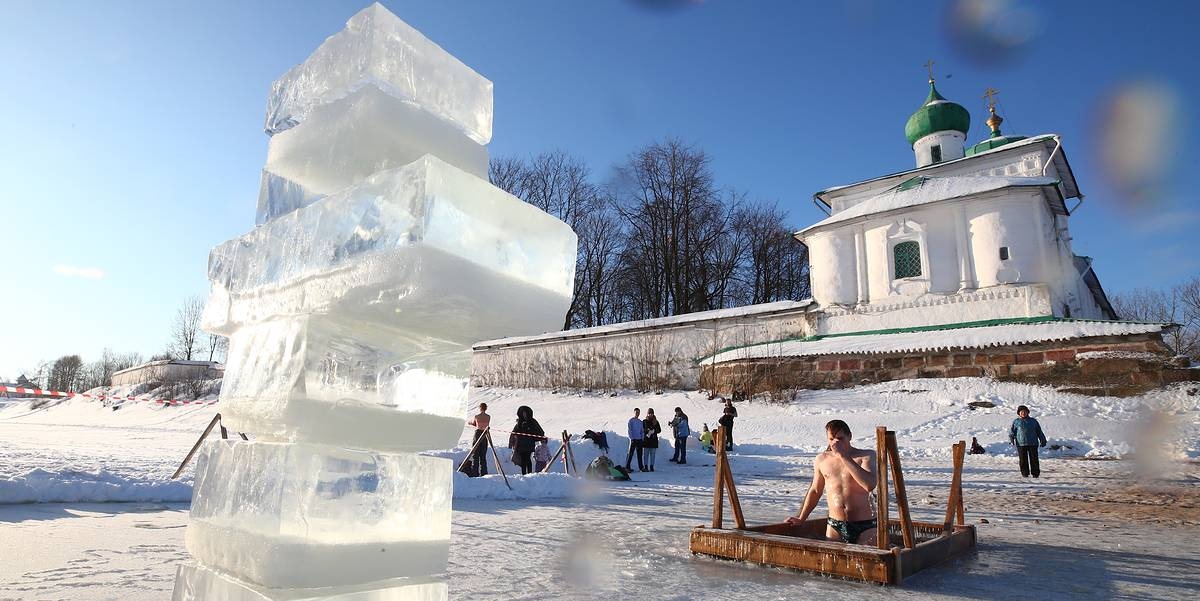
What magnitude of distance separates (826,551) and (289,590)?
4.19 meters

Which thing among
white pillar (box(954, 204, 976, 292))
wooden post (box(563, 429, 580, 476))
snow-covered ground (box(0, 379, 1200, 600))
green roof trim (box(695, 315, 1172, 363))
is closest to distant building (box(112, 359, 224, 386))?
snow-covered ground (box(0, 379, 1200, 600))

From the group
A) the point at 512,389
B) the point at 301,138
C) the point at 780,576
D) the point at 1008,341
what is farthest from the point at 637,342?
the point at 301,138

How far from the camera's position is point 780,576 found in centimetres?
469

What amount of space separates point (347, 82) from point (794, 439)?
58.9 ft

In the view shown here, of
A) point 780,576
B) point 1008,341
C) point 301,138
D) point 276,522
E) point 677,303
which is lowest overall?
point 780,576

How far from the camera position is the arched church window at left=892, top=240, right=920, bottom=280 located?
81.9ft

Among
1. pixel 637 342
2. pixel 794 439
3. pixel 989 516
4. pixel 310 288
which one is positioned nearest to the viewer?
pixel 310 288

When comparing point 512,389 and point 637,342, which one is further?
point 512,389

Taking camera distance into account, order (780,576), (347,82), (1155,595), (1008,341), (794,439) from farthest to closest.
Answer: (1008,341) → (794,439) → (780,576) → (1155,595) → (347,82)


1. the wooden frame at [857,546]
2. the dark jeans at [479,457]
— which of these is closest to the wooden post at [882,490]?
the wooden frame at [857,546]

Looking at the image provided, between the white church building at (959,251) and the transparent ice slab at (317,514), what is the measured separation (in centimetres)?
2531

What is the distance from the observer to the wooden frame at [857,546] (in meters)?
4.51

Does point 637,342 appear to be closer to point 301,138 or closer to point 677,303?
point 677,303

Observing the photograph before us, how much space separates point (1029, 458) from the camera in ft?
40.8
